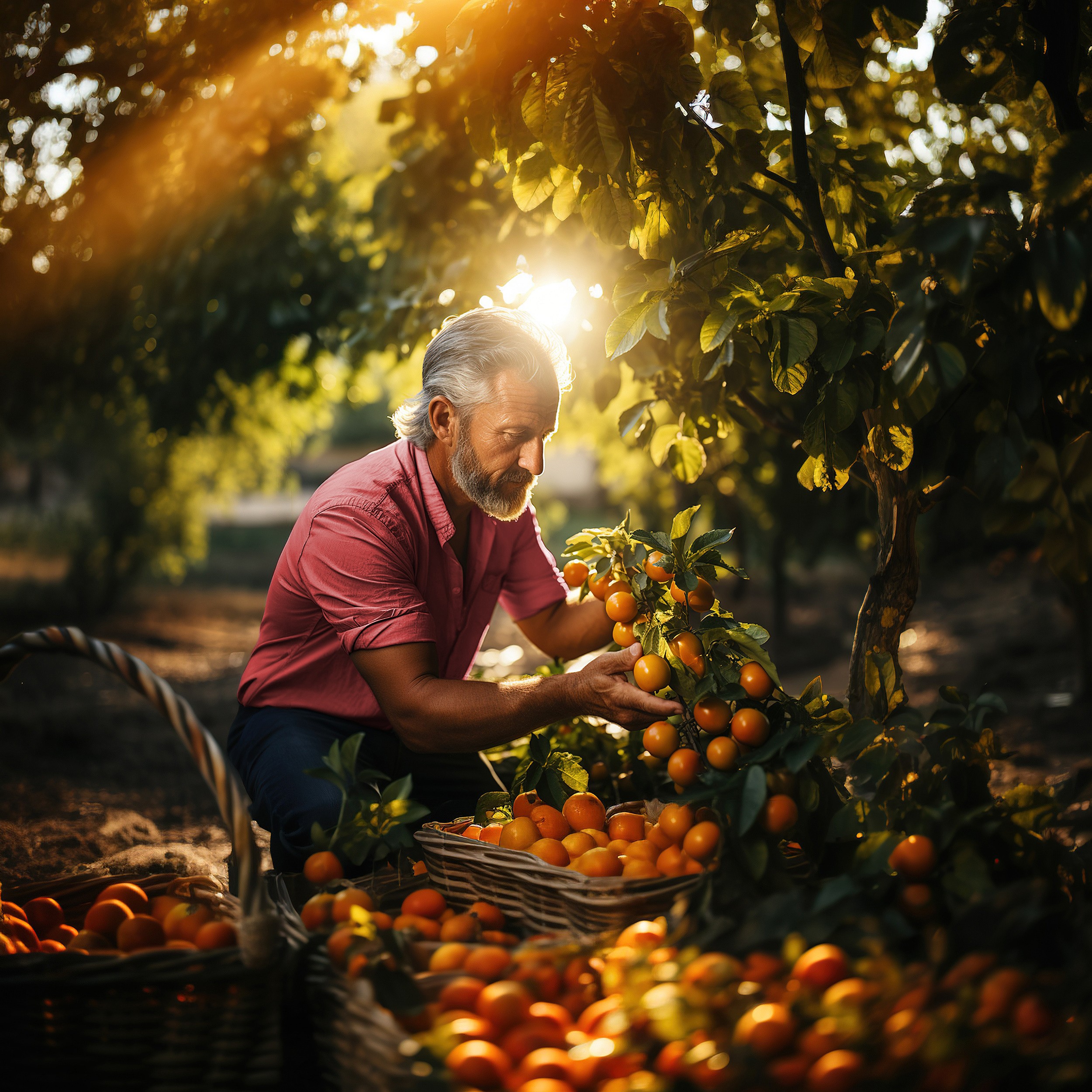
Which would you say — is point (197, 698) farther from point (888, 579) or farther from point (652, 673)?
point (888, 579)

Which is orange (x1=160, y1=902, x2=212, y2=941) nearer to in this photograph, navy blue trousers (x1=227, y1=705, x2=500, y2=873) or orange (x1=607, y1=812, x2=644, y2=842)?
navy blue trousers (x1=227, y1=705, x2=500, y2=873)

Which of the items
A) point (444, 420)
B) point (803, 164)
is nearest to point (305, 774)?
point (444, 420)

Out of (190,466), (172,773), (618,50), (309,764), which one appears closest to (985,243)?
(618,50)

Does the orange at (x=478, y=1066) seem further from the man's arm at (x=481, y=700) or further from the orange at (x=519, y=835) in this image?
the man's arm at (x=481, y=700)

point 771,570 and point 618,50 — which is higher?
point 618,50

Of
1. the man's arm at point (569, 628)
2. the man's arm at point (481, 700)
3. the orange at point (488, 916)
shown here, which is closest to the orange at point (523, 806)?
the man's arm at point (481, 700)

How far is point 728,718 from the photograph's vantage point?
1.66 metres

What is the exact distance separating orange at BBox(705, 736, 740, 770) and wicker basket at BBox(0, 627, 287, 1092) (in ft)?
2.77

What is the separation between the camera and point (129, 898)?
1599 millimetres

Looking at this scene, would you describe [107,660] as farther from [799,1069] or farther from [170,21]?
[170,21]

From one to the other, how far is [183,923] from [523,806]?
736 mm

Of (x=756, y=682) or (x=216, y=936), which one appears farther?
(x=756, y=682)

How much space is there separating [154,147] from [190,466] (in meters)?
6.83

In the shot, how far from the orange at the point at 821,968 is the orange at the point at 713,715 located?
541mm
